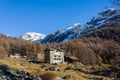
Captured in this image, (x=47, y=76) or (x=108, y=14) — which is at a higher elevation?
(x=108, y=14)

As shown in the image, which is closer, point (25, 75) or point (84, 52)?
point (25, 75)

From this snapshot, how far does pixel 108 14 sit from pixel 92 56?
154m

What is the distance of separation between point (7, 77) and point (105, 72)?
48.2m

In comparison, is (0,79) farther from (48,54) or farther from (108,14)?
(48,54)

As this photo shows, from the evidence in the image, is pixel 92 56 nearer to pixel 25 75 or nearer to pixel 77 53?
pixel 77 53

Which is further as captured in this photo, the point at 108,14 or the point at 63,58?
the point at 63,58

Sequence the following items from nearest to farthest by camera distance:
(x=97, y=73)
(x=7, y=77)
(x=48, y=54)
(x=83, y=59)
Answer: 1. (x=7, y=77)
2. (x=97, y=73)
3. (x=48, y=54)
4. (x=83, y=59)

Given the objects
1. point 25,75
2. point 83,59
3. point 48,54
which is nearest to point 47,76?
point 25,75

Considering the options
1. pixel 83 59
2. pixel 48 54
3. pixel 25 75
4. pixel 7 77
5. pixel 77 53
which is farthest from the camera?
pixel 77 53

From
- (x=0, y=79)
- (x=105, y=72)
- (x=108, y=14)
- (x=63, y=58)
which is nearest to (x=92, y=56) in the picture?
(x=63, y=58)

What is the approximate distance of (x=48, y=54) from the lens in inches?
5497

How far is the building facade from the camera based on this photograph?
138m

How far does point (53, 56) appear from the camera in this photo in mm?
140125

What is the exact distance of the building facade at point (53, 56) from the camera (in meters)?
138
